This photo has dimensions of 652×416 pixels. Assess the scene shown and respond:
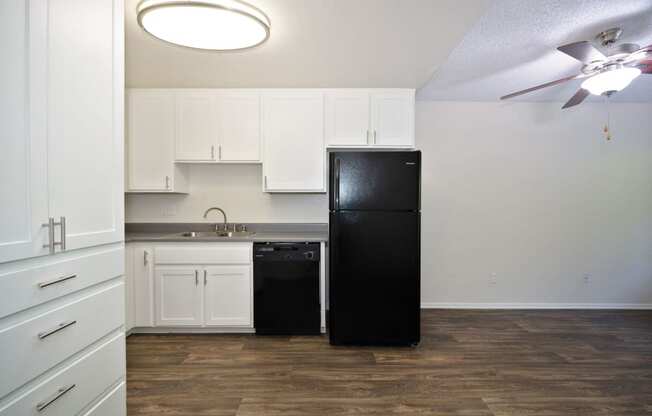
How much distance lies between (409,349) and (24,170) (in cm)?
261

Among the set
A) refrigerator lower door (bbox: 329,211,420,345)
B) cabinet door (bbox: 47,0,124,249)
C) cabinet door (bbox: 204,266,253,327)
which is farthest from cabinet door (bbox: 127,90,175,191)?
cabinet door (bbox: 47,0,124,249)

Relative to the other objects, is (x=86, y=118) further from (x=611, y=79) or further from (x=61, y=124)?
(x=611, y=79)

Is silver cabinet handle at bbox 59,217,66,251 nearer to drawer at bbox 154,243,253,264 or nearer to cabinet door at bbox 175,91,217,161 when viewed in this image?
drawer at bbox 154,243,253,264

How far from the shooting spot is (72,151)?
1.15m

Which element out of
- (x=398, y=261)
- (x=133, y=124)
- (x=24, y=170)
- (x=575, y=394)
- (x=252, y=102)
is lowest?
(x=575, y=394)

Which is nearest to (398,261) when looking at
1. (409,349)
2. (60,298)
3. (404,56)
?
(409,349)

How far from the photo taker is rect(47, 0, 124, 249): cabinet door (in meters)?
1.08

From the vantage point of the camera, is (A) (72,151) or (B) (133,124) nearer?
(A) (72,151)

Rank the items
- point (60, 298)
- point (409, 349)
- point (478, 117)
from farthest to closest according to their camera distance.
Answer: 1. point (478, 117)
2. point (409, 349)
3. point (60, 298)

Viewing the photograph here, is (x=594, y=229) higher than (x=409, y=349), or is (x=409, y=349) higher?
(x=594, y=229)

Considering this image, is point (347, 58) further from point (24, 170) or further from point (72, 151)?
point (24, 170)

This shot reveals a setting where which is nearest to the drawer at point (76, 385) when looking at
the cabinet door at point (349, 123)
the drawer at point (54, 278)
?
the drawer at point (54, 278)

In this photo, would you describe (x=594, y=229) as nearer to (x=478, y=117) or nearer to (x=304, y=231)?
(x=478, y=117)

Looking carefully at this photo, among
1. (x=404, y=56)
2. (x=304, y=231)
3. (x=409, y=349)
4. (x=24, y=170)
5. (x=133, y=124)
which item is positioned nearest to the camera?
(x=24, y=170)
